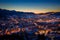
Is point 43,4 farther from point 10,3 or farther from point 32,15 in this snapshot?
point 10,3

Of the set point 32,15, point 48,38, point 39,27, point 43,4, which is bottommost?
point 48,38

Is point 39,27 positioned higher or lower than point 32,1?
lower

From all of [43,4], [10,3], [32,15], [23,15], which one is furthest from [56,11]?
[10,3]

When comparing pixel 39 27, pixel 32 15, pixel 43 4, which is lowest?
pixel 39 27

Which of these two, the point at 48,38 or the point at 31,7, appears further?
the point at 31,7

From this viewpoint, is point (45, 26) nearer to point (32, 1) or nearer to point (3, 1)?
point (32, 1)

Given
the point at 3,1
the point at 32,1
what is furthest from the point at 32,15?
the point at 3,1

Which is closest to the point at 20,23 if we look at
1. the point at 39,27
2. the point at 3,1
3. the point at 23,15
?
the point at 23,15

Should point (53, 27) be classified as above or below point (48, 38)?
above

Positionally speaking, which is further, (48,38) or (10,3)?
(10,3)
